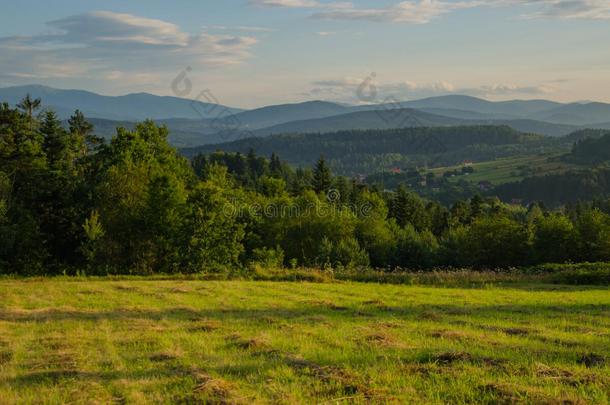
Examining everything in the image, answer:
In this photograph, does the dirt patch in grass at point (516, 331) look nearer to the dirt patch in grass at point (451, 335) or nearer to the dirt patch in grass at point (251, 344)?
the dirt patch in grass at point (451, 335)

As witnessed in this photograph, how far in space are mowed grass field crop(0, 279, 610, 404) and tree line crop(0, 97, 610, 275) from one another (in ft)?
64.5

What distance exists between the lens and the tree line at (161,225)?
1681 inches

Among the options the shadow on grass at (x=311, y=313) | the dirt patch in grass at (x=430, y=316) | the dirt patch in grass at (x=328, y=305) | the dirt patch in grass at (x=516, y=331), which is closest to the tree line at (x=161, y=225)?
the dirt patch in grass at (x=328, y=305)

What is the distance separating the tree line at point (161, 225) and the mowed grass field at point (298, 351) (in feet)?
64.5

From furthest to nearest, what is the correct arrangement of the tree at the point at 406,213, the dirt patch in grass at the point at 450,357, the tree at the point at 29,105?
1. the tree at the point at 406,213
2. the tree at the point at 29,105
3. the dirt patch in grass at the point at 450,357

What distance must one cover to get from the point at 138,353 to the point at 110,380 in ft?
6.39

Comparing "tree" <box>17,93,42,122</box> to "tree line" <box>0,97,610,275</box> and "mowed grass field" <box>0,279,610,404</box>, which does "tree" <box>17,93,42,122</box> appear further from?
"mowed grass field" <box>0,279,610,404</box>

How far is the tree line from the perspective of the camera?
4269cm

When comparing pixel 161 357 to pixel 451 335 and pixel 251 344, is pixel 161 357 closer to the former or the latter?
pixel 251 344

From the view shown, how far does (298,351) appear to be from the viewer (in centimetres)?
1031

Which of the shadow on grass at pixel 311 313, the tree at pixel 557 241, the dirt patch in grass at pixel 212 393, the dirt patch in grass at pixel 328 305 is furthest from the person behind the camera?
the tree at pixel 557 241

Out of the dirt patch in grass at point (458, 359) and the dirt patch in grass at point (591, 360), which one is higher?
the dirt patch in grass at point (458, 359)

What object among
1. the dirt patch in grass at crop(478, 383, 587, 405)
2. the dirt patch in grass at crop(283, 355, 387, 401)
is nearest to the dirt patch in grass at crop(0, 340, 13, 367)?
the dirt patch in grass at crop(283, 355, 387, 401)

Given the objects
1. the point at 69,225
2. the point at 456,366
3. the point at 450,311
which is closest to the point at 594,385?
the point at 456,366
